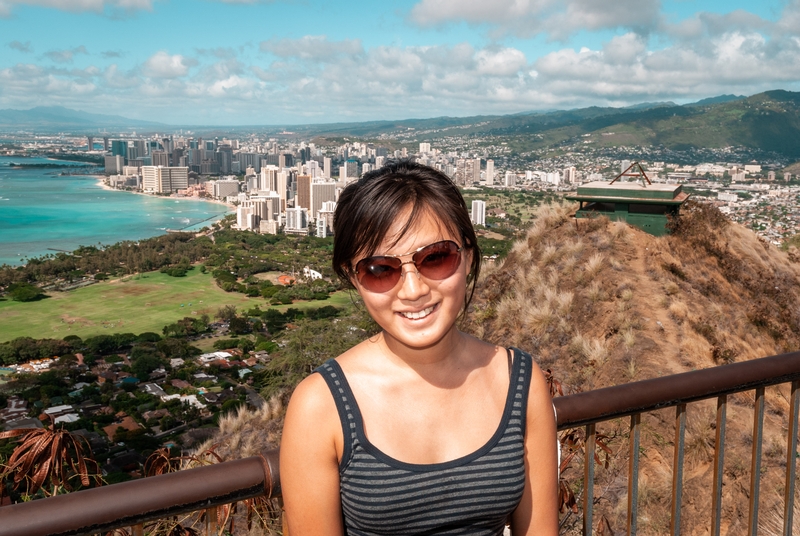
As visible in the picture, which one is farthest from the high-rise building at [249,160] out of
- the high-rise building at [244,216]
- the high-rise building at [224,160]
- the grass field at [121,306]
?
the grass field at [121,306]

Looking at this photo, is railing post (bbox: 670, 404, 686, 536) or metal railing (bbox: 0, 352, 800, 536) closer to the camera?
metal railing (bbox: 0, 352, 800, 536)

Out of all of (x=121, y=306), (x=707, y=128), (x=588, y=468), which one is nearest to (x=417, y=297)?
(x=588, y=468)

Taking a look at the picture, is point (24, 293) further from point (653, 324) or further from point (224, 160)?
point (224, 160)

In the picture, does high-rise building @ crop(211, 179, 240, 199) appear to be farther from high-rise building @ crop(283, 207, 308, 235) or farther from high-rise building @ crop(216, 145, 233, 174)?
high-rise building @ crop(283, 207, 308, 235)

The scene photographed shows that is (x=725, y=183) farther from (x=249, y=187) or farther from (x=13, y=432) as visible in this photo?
(x=249, y=187)

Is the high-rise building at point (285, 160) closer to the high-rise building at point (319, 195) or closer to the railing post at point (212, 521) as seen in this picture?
the high-rise building at point (319, 195)

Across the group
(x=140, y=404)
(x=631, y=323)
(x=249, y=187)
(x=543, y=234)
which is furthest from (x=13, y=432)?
(x=249, y=187)

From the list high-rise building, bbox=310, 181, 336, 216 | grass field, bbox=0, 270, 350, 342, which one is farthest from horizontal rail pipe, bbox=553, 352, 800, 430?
high-rise building, bbox=310, 181, 336, 216
